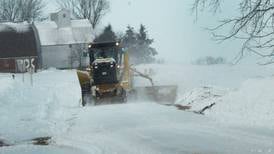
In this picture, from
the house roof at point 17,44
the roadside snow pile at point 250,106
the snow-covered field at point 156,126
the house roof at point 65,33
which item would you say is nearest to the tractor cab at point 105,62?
the snow-covered field at point 156,126

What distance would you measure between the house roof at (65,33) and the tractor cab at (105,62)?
60003 mm

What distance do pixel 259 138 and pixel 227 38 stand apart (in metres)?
3.38

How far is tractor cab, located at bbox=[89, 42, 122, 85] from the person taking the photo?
30094mm

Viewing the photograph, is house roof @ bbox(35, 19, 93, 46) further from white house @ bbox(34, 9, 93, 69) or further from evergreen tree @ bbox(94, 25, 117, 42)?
evergreen tree @ bbox(94, 25, 117, 42)

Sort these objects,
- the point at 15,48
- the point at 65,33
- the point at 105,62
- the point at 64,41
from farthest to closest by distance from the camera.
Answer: the point at 65,33
the point at 64,41
the point at 15,48
the point at 105,62

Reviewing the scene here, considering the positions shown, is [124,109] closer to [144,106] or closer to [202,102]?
[144,106]

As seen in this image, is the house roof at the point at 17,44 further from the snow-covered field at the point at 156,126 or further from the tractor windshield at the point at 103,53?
the snow-covered field at the point at 156,126

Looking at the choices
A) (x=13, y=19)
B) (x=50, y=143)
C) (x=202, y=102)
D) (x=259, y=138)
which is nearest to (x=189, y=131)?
(x=259, y=138)

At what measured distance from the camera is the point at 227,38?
1647 cm

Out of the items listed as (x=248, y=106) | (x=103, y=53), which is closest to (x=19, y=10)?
(x=103, y=53)

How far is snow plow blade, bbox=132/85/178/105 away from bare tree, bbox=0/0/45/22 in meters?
86.1

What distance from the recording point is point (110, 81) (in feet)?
98.7

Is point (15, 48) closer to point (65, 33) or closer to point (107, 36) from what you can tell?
point (65, 33)

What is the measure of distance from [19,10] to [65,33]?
26488 millimetres
